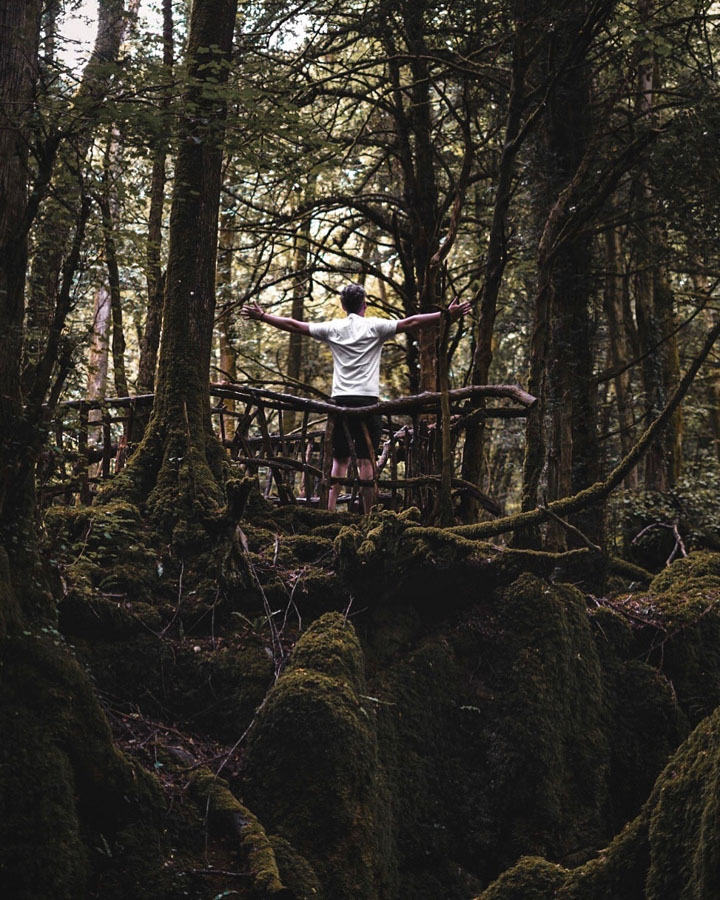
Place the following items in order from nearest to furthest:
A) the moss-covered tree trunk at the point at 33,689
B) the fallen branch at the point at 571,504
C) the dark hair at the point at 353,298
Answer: the moss-covered tree trunk at the point at 33,689 → the fallen branch at the point at 571,504 → the dark hair at the point at 353,298

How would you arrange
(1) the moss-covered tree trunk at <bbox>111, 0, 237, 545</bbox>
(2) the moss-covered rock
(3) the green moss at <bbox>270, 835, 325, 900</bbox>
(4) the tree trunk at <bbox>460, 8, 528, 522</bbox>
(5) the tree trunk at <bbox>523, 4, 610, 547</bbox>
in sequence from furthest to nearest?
(5) the tree trunk at <bbox>523, 4, 610, 547</bbox>
(4) the tree trunk at <bbox>460, 8, 528, 522</bbox>
(2) the moss-covered rock
(1) the moss-covered tree trunk at <bbox>111, 0, 237, 545</bbox>
(3) the green moss at <bbox>270, 835, 325, 900</bbox>

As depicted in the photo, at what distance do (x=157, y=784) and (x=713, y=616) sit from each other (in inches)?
193

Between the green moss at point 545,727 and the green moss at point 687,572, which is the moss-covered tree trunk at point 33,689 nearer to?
the green moss at point 545,727

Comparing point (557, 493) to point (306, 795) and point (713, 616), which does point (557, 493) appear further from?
point (306, 795)

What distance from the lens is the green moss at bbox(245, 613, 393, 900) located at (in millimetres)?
4492

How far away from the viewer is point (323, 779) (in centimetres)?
468

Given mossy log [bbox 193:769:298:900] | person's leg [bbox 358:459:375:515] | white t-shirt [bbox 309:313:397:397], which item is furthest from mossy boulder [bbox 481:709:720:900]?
white t-shirt [bbox 309:313:397:397]

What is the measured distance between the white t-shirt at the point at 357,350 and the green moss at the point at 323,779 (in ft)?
10.9

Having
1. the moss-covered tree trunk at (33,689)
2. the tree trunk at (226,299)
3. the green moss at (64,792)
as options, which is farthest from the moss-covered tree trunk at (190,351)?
the tree trunk at (226,299)

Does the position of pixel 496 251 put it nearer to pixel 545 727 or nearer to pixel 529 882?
pixel 545 727

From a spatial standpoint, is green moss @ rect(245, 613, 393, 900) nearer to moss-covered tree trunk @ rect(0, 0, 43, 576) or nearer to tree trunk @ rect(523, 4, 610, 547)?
moss-covered tree trunk @ rect(0, 0, 43, 576)

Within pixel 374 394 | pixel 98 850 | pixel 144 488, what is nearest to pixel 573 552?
pixel 374 394

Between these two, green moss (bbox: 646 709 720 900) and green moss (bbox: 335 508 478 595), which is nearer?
green moss (bbox: 646 709 720 900)

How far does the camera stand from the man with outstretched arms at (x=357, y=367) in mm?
7809
